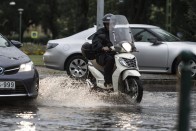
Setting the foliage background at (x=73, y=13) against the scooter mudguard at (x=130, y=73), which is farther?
the foliage background at (x=73, y=13)

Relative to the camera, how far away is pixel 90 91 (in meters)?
11.9

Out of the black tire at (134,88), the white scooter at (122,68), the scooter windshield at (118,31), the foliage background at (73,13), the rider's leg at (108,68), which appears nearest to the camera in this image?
the black tire at (134,88)

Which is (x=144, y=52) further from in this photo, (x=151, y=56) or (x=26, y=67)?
(x=26, y=67)

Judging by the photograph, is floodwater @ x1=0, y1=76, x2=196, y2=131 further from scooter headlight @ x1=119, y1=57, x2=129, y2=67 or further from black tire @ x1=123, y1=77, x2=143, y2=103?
scooter headlight @ x1=119, y1=57, x2=129, y2=67

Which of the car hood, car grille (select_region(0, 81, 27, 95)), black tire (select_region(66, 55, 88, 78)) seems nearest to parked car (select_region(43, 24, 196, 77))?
black tire (select_region(66, 55, 88, 78))

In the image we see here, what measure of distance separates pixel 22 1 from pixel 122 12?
48.9 metres

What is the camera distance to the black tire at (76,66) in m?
16.8

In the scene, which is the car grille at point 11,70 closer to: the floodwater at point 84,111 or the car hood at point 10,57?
the car hood at point 10,57

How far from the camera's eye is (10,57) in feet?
34.1

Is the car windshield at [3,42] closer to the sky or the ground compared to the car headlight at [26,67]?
closer to the sky

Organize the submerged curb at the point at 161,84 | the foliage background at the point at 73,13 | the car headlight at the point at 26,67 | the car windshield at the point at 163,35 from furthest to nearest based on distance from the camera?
the foliage background at the point at 73,13 → the car windshield at the point at 163,35 → the submerged curb at the point at 161,84 → the car headlight at the point at 26,67

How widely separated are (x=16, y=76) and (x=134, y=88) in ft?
6.85

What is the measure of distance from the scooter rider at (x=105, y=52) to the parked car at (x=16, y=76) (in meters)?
1.35

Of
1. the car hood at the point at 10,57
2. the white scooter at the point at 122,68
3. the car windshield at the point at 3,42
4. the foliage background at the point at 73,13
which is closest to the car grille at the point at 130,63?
the white scooter at the point at 122,68
